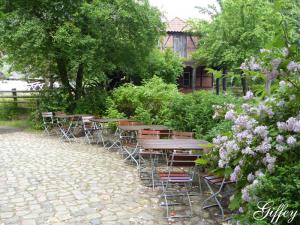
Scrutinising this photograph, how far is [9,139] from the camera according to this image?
38.8 ft

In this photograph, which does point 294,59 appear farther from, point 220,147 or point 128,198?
point 128,198

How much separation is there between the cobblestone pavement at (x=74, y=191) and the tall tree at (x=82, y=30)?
4.50m

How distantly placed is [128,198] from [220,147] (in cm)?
218

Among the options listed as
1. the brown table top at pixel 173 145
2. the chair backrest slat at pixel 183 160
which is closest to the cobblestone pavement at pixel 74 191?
the chair backrest slat at pixel 183 160

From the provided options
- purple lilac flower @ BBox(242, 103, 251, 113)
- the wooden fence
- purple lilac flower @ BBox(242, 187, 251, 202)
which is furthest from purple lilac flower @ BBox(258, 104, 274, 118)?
the wooden fence

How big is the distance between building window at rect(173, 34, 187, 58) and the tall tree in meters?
13.5

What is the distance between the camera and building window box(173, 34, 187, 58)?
2795 centimetres

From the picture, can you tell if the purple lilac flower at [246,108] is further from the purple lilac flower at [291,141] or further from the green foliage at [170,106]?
the green foliage at [170,106]

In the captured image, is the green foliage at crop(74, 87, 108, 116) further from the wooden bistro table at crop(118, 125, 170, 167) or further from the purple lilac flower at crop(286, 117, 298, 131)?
the purple lilac flower at crop(286, 117, 298, 131)

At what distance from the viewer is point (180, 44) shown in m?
28.2

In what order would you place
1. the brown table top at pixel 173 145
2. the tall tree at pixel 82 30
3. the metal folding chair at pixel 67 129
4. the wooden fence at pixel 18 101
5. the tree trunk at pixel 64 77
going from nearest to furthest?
the brown table top at pixel 173 145 → the metal folding chair at pixel 67 129 → the tall tree at pixel 82 30 → the tree trunk at pixel 64 77 → the wooden fence at pixel 18 101

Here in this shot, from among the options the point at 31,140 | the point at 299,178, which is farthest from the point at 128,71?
the point at 299,178

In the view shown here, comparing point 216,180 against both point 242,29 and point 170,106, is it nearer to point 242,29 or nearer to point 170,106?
point 170,106

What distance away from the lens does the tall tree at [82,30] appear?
1255cm
